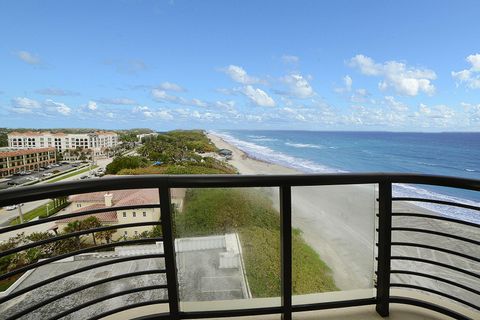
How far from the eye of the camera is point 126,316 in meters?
1.60

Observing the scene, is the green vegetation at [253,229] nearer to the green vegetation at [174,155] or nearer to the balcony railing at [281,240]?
the balcony railing at [281,240]

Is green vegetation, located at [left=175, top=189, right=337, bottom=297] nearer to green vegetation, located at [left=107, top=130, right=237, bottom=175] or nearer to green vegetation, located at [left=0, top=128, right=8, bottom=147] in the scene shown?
green vegetation, located at [left=0, top=128, right=8, bottom=147]

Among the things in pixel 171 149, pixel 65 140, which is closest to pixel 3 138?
pixel 65 140

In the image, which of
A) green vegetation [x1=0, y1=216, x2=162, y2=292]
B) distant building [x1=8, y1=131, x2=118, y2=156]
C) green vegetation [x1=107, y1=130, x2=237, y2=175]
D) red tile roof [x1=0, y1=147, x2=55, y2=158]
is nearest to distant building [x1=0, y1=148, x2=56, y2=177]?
red tile roof [x1=0, y1=147, x2=55, y2=158]

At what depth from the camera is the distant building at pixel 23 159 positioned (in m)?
9.02

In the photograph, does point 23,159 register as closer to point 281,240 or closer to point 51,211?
point 51,211

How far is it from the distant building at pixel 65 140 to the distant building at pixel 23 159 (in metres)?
0.50

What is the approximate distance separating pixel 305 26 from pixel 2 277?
1994 inches

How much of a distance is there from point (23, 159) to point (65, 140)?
9.50 metres

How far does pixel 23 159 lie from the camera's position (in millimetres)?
11000

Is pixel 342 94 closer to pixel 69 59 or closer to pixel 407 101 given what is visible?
pixel 407 101

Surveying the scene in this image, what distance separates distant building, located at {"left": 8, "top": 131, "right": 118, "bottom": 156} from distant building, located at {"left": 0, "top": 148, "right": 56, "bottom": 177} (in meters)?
0.50

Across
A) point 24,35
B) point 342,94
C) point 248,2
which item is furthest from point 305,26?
point 24,35

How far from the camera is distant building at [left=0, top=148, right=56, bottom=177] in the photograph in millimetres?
9016
